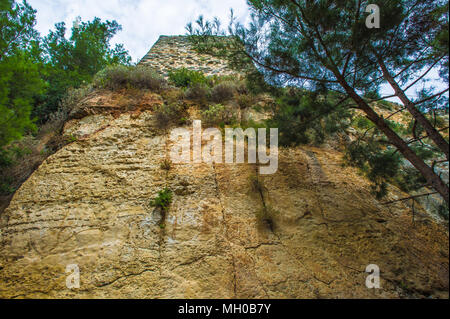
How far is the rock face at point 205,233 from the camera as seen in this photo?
2227 mm

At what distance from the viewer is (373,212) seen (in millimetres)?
2949

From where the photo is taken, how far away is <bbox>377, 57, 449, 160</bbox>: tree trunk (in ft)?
7.29

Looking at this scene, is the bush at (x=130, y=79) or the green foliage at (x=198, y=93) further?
the bush at (x=130, y=79)

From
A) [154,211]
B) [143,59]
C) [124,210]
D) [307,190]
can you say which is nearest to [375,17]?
[307,190]

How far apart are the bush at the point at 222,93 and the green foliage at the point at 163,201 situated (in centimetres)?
299

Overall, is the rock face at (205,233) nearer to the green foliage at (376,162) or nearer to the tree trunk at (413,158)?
the green foliage at (376,162)

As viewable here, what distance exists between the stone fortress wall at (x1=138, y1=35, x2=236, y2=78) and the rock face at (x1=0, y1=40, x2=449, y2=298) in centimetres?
437

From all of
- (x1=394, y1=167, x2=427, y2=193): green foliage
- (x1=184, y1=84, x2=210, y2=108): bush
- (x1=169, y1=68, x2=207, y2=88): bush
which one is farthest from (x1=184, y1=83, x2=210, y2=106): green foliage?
(x1=394, y1=167, x2=427, y2=193): green foliage

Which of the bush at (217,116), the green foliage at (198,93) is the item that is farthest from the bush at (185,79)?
the bush at (217,116)

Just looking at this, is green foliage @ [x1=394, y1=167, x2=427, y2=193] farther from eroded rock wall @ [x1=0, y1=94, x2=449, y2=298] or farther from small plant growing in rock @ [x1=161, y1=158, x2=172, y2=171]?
small plant growing in rock @ [x1=161, y1=158, x2=172, y2=171]

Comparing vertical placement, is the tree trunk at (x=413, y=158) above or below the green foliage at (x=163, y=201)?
above

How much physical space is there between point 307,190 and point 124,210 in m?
2.82

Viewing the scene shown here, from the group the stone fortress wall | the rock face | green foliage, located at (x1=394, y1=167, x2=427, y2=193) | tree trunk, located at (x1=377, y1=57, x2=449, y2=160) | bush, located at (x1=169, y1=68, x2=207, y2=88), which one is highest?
the stone fortress wall

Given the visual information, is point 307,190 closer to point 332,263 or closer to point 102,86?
point 332,263
